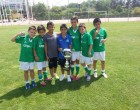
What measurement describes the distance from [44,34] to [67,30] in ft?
2.08

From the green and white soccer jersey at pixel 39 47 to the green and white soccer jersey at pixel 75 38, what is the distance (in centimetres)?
82

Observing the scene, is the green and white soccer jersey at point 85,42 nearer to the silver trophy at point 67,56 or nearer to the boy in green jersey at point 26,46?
the silver trophy at point 67,56

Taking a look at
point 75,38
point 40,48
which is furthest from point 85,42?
point 40,48

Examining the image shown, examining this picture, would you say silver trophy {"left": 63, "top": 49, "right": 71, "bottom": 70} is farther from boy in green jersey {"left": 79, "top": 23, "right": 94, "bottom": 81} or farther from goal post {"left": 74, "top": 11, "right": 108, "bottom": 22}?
goal post {"left": 74, "top": 11, "right": 108, "bottom": 22}

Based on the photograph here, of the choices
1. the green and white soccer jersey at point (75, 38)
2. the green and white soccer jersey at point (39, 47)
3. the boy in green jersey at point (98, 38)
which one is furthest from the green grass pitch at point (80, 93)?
the green and white soccer jersey at point (75, 38)

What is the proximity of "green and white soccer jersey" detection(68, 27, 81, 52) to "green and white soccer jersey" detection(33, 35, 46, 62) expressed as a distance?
32.3 inches

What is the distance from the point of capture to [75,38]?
516cm

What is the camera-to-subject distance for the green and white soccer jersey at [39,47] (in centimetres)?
481

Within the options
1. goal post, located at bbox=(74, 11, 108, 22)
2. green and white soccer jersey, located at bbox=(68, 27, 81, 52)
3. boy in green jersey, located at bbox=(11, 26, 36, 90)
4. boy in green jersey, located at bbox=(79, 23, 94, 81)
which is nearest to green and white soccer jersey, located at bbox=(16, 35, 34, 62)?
boy in green jersey, located at bbox=(11, 26, 36, 90)

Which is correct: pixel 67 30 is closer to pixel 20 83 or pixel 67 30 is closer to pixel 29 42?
pixel 29 42

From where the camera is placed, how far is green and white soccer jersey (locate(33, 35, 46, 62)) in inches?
189

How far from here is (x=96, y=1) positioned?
82.2 m

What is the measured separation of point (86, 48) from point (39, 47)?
1258mm

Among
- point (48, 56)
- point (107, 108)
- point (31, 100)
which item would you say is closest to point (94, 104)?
point (107, 108)
